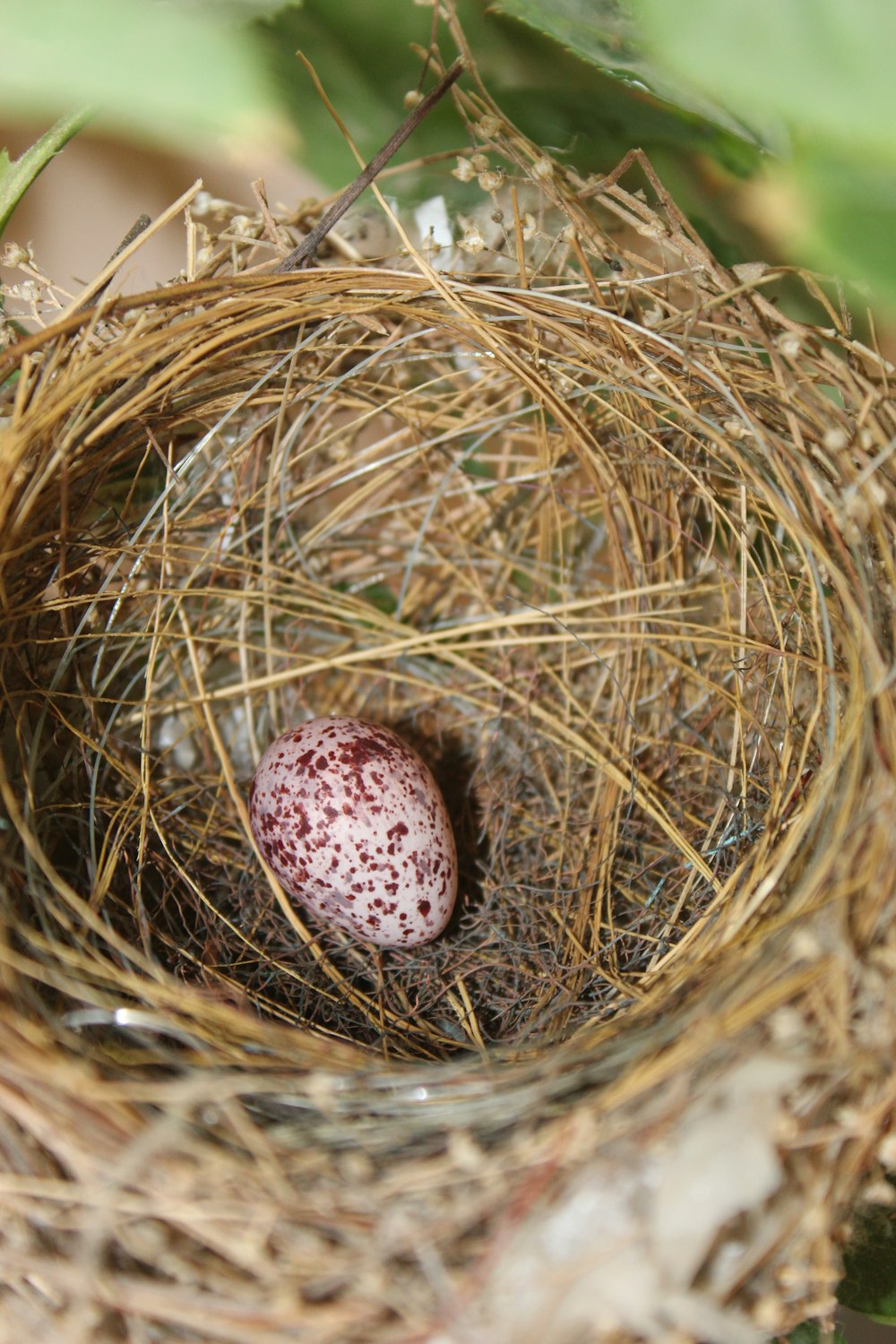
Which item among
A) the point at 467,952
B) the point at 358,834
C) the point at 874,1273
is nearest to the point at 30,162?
the point at 358,834

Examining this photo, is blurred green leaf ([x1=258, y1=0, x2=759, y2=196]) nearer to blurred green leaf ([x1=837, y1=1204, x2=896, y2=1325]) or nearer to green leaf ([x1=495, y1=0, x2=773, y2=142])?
green leaf ([x1=495, y1=0, x2=773, y2=142])

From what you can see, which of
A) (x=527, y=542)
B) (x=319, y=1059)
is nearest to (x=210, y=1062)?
(x=319, y=1059)

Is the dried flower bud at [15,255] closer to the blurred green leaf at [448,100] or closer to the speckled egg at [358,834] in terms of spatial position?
the blurred green leaf at [448,100]

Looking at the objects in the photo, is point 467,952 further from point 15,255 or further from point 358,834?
point 15,255

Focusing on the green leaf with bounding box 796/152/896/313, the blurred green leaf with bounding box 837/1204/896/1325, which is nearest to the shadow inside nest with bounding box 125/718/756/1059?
the blurred green leaf with bounding box 837/1204/896/1325

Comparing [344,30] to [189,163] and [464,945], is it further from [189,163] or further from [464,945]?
[464,945]

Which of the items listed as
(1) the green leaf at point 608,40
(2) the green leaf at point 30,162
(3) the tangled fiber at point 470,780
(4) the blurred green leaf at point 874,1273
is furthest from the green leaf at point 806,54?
(4) the blurred green leaf at point 874,1273
